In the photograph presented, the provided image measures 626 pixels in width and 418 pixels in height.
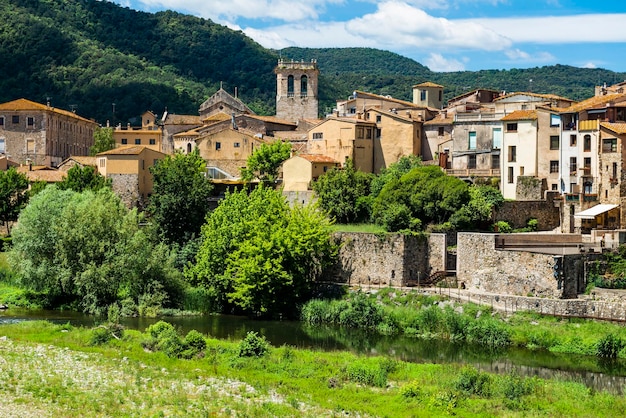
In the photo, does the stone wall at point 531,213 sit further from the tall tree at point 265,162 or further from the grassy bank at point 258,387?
the grassy bank at point 258,387

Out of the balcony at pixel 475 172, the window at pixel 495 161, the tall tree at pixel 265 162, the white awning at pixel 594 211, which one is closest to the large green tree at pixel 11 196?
the tall tree at pixel 265 162

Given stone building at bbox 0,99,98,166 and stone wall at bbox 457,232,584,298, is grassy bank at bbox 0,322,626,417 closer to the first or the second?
stone wall at bbox 457,232,584,298

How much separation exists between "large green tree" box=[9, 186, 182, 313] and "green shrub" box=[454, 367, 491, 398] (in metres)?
20.4

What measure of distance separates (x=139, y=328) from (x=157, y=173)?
56.6 feet

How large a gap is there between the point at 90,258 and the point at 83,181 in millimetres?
15363

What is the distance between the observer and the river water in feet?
124

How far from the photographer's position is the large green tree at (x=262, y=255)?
4866 cm

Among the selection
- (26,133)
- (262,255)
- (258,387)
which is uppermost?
(26,133)

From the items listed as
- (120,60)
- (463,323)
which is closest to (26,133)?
(120,60)

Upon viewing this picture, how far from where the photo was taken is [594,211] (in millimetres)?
51406

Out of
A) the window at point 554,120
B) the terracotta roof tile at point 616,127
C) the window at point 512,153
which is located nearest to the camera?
the terracotta roof tile at point 616,127

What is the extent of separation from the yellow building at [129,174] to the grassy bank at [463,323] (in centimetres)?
2204

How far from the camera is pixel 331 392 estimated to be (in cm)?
3262

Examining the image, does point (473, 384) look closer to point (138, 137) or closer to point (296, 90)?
point (138, 137)
